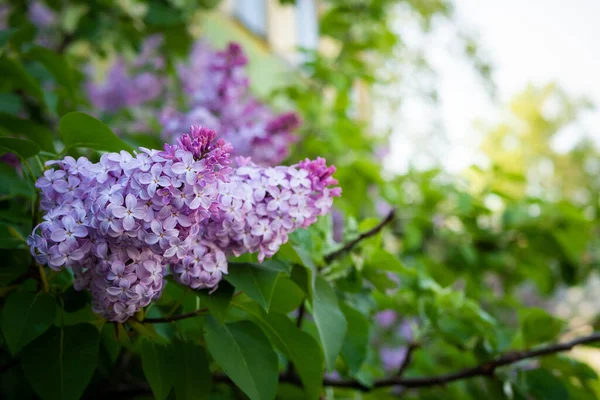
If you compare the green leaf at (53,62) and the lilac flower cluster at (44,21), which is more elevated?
the green leaf at (53,62)

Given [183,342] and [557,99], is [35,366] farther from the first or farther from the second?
[557,99]

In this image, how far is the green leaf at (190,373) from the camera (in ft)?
2.62

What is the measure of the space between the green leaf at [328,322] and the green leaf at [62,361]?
0.29 m

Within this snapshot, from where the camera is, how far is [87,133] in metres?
0.79

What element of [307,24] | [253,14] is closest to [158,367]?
[253,14]

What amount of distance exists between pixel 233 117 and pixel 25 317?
1.00 metres

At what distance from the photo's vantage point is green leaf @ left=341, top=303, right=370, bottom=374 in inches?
39.1

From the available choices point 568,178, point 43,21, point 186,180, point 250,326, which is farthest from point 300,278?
point 568,178

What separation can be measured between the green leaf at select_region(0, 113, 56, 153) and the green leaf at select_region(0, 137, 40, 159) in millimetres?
145

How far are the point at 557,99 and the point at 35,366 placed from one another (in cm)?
1551

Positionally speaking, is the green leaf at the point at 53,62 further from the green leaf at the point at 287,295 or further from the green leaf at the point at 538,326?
the green leaf at the point at 538,326

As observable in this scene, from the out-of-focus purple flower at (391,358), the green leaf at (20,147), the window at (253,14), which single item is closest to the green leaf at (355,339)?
the green leaf at (20,147)

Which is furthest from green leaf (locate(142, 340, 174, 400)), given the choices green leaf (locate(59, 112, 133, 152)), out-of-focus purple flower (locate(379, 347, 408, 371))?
out-of-focus purple flower (locate(379, 347, 408, 371))

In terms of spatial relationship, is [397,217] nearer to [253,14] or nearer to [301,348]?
[301,348]
